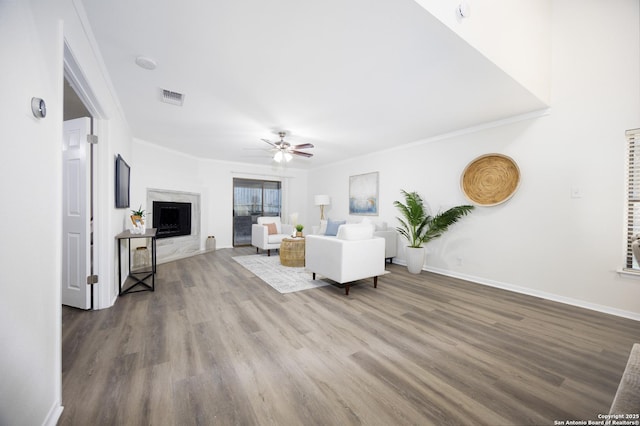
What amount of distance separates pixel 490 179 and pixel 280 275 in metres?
3.62

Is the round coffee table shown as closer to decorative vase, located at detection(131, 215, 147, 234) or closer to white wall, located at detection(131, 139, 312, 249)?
decorative vase, located at detection(131, 215, 147, 234)

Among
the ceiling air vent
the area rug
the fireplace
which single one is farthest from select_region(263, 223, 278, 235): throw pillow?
the ceiling air vent

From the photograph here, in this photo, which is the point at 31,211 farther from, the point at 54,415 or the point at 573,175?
the point at 573,175

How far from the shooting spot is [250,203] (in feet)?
24.4

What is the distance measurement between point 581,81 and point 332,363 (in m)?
4.14

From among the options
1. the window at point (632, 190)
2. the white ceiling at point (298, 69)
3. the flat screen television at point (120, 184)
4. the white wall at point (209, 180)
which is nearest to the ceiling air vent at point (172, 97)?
the white ceiling at point (298, 69)

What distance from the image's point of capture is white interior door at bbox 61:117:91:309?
2.52 metres

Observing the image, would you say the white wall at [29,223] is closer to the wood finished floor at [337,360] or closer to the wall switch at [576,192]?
the wood finished floor at [337,360]

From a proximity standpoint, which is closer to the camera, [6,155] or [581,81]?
[6,155]

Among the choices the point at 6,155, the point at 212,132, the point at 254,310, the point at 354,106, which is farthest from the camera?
the point at 212,132

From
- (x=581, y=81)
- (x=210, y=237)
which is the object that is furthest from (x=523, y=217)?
(x=210, y=237)

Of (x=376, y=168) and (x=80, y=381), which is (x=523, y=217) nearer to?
(x=376, y=168)

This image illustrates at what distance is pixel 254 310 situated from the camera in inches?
104

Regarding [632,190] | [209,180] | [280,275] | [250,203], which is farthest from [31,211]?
[250,203]
